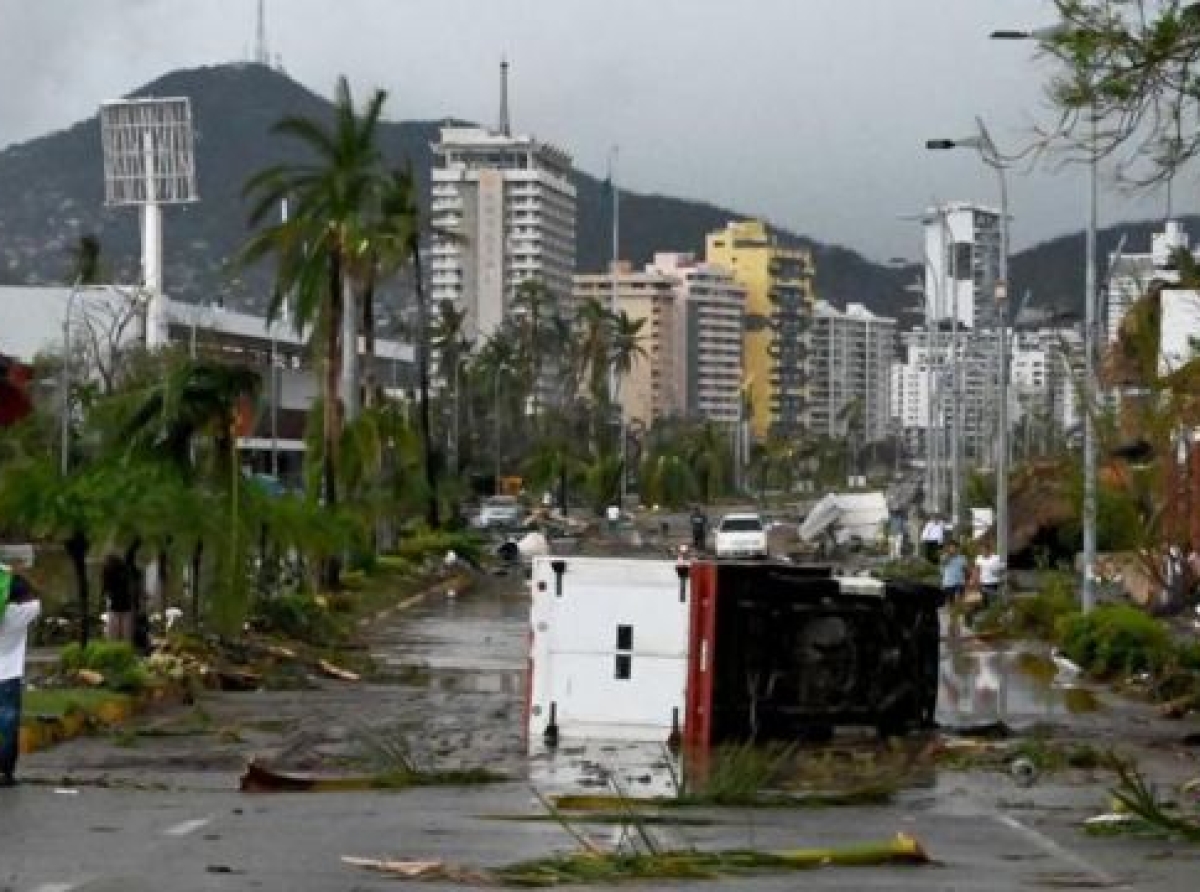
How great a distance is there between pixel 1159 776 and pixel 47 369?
72.2m

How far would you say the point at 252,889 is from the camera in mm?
13781

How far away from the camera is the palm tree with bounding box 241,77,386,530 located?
193ft

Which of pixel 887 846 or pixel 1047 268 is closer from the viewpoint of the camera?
pixel 887 846

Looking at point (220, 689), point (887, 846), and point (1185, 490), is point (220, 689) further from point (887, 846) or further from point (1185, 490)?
point (887, 846)

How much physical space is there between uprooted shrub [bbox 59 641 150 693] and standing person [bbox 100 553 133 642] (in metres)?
2.53

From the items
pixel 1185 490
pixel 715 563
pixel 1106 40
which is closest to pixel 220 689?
pixel 715 563

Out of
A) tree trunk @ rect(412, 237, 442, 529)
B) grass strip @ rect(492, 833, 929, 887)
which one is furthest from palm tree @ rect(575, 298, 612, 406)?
grass strip @ rect(492, 833, 929, 887)

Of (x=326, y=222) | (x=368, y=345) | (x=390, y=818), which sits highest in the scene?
(x=326, y=222)

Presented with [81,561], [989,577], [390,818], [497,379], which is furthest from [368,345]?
[497,379]

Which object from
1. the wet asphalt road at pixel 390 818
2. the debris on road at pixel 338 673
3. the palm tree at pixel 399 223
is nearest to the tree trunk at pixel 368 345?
the palm tree at pixel 399 223

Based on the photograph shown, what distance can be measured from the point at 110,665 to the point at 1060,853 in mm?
16372

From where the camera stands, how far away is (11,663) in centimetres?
2069

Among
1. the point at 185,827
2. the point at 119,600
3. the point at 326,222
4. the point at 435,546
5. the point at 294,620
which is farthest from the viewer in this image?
the point at 435,546

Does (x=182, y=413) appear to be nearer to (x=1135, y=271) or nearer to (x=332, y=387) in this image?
(x=1135, y=271)
